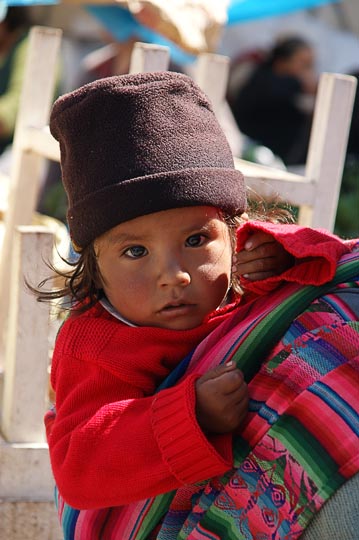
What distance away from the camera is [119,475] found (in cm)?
162

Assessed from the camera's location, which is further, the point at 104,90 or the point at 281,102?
the point at 281,102

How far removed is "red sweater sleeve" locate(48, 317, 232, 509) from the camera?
60.7 inches

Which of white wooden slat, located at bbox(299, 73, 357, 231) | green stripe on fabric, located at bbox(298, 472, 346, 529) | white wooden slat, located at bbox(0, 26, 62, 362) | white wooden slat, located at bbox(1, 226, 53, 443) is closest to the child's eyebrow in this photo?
green stripe on fabric, located at bbox(298, 472, 346, 529)

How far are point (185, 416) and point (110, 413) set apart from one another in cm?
18

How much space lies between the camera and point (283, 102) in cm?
823

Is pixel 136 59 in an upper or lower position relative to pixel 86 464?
upper

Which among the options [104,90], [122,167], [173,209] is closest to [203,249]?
[173,209]

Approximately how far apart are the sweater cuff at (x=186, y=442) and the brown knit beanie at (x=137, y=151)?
35cm

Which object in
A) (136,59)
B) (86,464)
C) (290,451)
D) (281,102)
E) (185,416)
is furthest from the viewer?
(281,102)

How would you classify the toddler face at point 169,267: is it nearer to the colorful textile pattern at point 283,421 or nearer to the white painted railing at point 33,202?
the colorful textile pattern at point 283,421

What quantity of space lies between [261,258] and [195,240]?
4.9 inches

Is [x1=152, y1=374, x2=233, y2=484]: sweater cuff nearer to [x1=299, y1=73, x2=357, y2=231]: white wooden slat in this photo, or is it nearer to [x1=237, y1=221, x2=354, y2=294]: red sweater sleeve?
[x1=237, y1=221, x2=354, y2=294]: red sweater sleeve

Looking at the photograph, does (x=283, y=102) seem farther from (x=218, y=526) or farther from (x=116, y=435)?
(x=218, y=526)

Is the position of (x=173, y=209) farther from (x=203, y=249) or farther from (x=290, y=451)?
(x=290, y=451)
